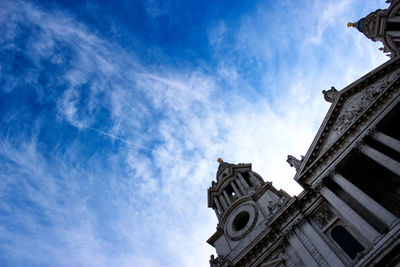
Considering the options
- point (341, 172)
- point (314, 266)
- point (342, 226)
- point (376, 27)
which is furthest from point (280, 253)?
point (376, 27)

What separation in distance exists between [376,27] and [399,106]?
23.3 m

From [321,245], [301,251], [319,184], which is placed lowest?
[321,245]

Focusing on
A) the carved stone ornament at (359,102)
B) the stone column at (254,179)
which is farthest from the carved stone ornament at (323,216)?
the stone column at (254,179)

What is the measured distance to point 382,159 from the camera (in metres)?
17.7

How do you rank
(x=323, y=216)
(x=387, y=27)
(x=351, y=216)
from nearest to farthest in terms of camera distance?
(x=351, y=216), (x=323, y=216), (x=387, y=27)

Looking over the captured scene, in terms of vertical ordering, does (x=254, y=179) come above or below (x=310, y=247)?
above

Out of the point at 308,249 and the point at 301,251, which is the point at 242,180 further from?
the point at 308,249

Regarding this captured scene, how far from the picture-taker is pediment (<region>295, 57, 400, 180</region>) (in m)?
20.6

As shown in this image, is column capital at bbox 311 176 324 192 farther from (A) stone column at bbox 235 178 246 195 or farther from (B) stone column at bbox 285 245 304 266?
(A) stone column at bbox 235 178 246 195

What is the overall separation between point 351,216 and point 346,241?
268 cm

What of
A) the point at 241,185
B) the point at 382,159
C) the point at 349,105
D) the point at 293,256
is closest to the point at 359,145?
the point at 382,159

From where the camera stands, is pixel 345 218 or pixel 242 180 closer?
pixel 345 218

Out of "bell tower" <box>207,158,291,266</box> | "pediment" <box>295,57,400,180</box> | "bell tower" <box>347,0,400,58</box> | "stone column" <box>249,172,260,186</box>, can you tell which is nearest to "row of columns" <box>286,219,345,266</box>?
"bell tower" <box>207,158,291,266</box>

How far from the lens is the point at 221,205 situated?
3391 centimetres
